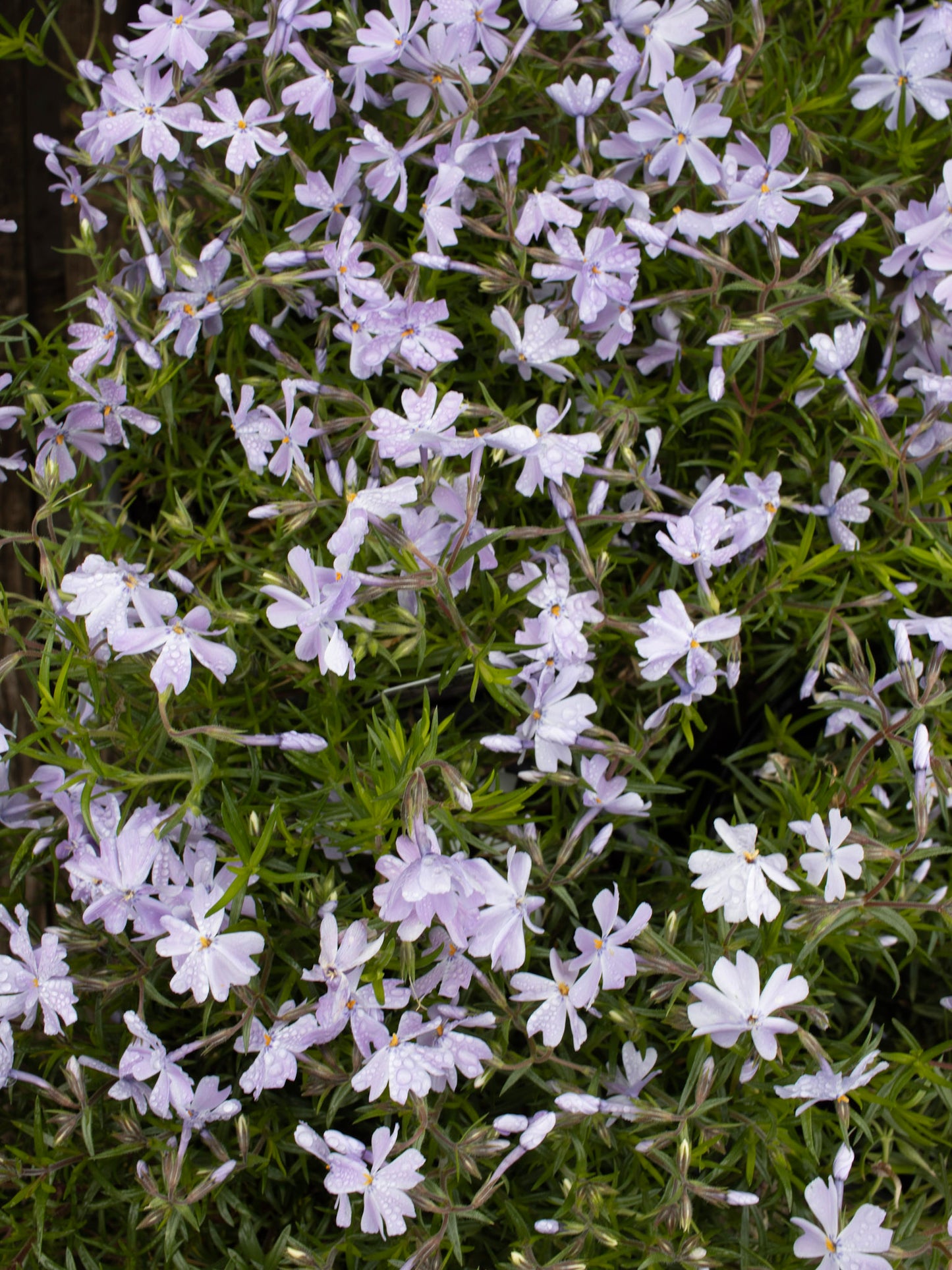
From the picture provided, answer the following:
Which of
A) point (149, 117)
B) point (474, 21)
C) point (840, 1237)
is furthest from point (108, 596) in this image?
point (840, 1237)

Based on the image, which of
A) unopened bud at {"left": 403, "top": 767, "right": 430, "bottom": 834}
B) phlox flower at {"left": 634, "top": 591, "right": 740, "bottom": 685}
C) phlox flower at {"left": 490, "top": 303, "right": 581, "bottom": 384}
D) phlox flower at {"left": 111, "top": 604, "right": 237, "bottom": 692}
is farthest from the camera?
phlox flower at {"left": 490, "top": 303, "right": 581, "bottom": 384}

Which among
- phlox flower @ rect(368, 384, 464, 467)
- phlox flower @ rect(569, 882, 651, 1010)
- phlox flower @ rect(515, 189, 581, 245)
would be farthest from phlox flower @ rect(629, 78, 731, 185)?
phlox flower @ rect(569, 882, 651, 1010)

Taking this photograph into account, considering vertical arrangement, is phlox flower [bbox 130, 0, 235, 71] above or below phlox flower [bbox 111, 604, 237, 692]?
above

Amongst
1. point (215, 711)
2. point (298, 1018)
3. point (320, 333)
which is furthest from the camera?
point (320, 333)

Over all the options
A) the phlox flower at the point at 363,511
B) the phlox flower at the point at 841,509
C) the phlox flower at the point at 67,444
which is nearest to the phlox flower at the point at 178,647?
the phlox flower at the point at 363,511

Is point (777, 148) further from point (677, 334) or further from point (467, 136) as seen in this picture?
point (467, 136)

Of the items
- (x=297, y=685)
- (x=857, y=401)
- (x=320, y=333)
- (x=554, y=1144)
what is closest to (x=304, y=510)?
(x=297, y=685)

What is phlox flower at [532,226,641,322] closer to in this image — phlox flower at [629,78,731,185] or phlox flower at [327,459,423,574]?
phlox flower at [629,78,731,185]

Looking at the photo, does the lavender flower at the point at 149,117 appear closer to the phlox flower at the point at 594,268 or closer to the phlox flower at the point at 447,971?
the phlox flower at the point at 594,268
